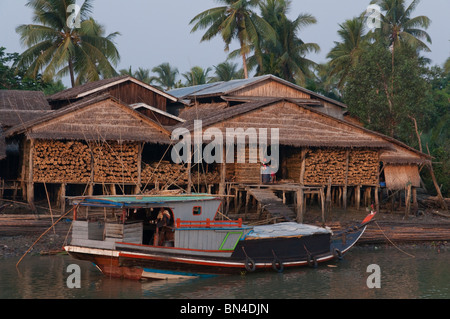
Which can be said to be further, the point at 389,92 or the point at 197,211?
the point at 389,92

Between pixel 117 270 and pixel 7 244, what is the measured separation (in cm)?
529

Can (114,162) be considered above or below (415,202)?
above

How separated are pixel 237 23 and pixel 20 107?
53.3 feet

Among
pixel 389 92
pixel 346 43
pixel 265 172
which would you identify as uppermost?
pixel 346 43

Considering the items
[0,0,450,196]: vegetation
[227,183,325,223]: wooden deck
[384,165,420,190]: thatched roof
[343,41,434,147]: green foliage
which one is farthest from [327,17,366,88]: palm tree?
[227,183,325,223]: wooden deck

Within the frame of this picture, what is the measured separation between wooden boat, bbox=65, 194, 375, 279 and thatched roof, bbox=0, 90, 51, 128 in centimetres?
1067

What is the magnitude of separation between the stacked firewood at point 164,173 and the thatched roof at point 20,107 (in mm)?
5925

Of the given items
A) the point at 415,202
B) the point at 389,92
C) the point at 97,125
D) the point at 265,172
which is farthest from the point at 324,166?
the point at 97,125

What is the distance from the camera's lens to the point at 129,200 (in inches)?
634

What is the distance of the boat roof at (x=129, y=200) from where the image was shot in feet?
52.0

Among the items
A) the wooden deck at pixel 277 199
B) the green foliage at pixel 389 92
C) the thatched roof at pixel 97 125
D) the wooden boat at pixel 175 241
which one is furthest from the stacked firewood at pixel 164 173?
the green foliage at pixel 389 92

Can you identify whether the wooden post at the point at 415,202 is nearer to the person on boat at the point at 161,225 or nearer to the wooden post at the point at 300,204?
the wooden post at the point at 300,204

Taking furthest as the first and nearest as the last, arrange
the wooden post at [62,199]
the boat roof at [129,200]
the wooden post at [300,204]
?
the wooden post at [300,204] → the wooden post at [62,199] → the boat roof at [129,200]

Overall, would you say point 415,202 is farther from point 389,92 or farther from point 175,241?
point 175,241
